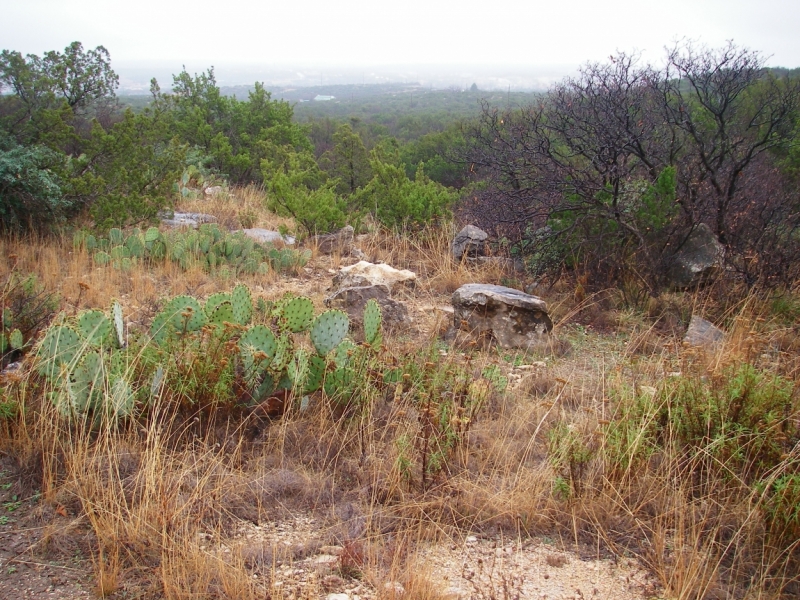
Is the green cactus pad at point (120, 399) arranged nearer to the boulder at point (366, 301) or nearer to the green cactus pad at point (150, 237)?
the boulder at point (366, 301)

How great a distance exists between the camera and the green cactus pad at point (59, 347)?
2744 millimetres

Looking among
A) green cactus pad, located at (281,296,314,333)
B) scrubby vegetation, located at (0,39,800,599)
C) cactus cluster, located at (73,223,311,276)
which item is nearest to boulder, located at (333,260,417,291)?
scrubby vegetation, located at (0,39,800,599)

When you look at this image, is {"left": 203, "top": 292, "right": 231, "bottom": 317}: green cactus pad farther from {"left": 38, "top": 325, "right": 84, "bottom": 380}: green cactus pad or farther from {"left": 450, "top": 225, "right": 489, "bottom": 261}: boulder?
{"left": 450, "top": 225, "right": 489, "bottom": 261}: boulder

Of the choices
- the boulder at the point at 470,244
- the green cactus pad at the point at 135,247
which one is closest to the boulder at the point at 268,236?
the green cactus pad at the point at 135,247

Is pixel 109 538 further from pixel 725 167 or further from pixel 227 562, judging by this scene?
pixel 725 167

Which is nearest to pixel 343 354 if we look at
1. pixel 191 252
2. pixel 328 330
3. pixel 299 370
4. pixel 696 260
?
pixel 328 330

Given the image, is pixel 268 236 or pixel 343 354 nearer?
pixel 343 354

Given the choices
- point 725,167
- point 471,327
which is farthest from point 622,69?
point 471,327

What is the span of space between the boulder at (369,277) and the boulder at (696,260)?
2281 mm

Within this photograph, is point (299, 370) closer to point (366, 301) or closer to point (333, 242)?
point (366, 301)

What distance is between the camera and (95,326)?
118 inches

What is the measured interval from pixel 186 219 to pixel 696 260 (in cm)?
548

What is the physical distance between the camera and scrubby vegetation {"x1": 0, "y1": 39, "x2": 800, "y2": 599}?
2.16 meters

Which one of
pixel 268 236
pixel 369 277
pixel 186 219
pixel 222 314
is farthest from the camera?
pixel 186 219
